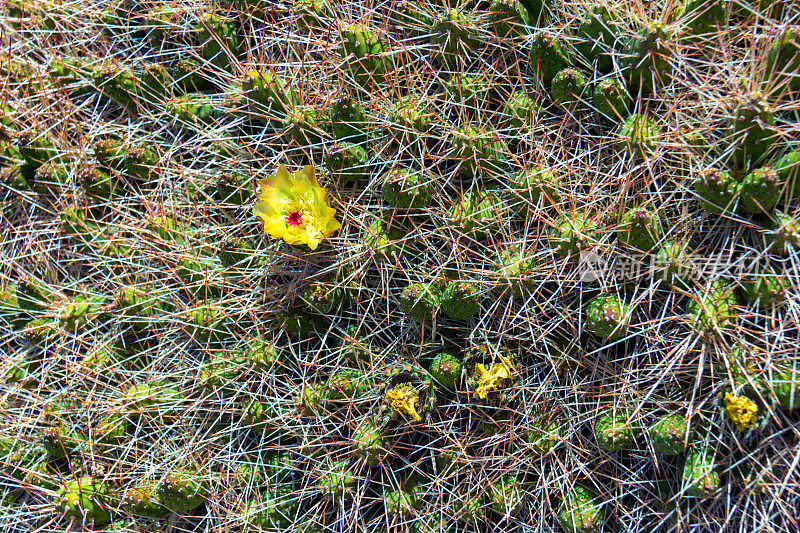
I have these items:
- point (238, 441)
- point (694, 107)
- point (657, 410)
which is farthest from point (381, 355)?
point (694, 107)

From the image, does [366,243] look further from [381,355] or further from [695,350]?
[695,350]

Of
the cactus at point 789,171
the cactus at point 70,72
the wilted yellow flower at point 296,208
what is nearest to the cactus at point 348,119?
the wilted yellow flower at point 296,208

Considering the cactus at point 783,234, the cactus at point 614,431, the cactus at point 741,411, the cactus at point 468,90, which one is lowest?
the cactus at point 614,431

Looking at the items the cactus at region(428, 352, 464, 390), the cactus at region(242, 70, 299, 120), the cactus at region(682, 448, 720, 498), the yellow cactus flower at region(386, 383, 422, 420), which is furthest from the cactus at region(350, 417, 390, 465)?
the cactus at region(242, 70, 299, 120)

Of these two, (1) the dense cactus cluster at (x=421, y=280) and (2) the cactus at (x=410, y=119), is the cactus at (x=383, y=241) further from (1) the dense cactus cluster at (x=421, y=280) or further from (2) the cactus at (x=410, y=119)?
(2) the cactus at (x=410, y=119)

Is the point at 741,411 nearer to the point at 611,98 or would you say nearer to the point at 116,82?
the point at 611,98

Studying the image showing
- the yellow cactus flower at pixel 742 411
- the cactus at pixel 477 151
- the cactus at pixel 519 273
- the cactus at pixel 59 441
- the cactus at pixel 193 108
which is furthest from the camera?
the cactus at pixel 193 108

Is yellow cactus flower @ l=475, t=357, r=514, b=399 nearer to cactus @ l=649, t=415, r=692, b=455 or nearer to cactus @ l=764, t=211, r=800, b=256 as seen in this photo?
cactus @ l=649, t=415, r=692, b=455
